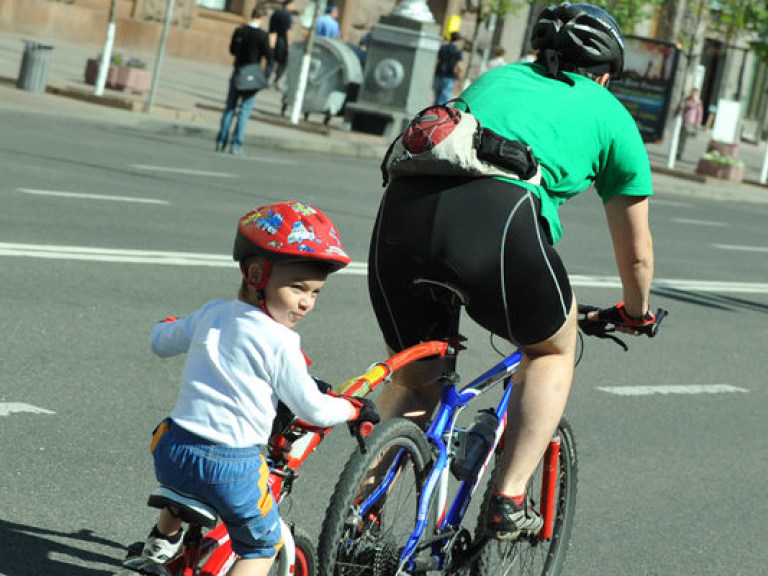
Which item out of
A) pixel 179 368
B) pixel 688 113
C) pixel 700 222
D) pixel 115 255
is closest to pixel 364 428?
pixel 179 368

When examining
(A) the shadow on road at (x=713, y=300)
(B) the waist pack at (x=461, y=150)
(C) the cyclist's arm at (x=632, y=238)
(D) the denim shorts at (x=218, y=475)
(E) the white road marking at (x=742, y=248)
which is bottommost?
(D) the denim shorts at (x=218, y=475)

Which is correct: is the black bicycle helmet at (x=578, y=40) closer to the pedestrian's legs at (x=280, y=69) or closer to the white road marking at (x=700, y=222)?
the white road marking at (x=700, y=222)

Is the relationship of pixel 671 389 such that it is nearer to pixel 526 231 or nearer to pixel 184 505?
pixel 526 231

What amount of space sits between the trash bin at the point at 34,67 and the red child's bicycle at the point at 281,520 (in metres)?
18.4

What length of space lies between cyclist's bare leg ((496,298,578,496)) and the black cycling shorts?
0.40 feet

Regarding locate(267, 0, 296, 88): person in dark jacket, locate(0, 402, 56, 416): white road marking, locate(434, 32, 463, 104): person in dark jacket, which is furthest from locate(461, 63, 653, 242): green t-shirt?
locate(434, 32, 463, 104): person in dark jacket

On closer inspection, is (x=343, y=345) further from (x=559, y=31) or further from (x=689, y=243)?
(x=689, y=243)

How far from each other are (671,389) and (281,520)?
536cm

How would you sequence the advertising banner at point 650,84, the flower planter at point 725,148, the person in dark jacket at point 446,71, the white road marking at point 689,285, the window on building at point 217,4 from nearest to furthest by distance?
the white road marking at point 689,285 → the person in dark jacket at point 446,71 → the advertising banner at point 650,84 → the flower planter at point 725,148 → the window on building at point 217,4

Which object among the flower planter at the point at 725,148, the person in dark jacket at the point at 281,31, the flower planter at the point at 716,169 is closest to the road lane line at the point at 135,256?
the person in dark jacket at the point at 281,31

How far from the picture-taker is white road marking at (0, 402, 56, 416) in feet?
18.8

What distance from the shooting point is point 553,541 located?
14.7 feet

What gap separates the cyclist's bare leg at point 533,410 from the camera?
12.9 ft

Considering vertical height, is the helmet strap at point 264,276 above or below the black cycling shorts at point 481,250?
below
